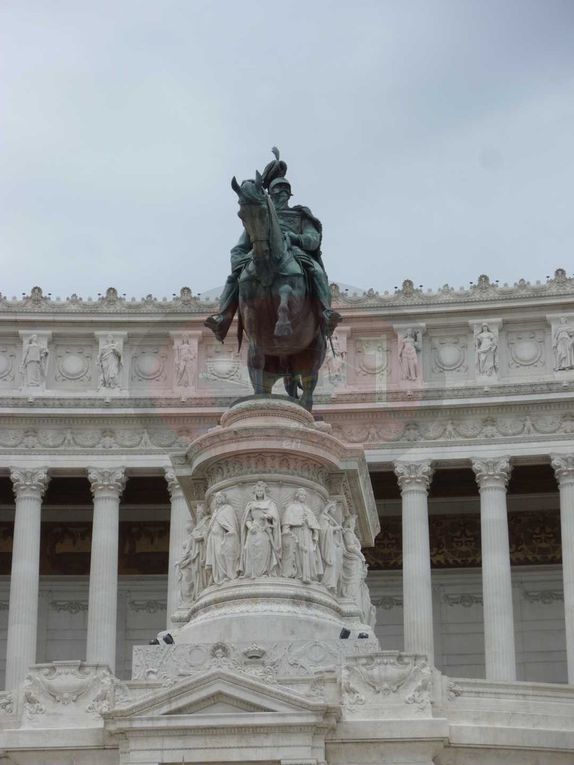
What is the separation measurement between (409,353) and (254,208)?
3181 cm

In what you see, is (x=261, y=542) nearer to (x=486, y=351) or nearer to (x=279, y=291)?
(x=279, y=291)

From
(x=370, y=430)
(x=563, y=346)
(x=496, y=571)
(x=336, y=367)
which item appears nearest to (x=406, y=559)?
(x=496, y=571)

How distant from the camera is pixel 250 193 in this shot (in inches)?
1064

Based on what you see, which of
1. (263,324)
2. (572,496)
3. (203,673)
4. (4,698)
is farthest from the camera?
(572,496)

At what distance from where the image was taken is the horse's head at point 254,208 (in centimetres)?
Result: 2702

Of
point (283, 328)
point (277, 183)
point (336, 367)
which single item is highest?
point (336, 367)

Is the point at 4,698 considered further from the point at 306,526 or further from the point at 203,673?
the point at 306,526

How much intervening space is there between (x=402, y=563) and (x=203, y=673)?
37372 mm

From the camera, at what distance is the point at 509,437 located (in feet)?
187

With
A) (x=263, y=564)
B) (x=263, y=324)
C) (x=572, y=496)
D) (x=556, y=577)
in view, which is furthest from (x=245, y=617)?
(x=556, y=577)

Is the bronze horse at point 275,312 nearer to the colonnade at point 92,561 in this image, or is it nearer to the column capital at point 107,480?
the colonnade at point 92,561

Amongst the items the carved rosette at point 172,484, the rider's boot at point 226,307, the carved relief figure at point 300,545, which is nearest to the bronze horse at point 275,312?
the rider's boot at point 226,307

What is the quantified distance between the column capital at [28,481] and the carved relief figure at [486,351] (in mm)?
14708

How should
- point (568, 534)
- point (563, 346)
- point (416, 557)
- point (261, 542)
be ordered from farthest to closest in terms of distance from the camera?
point (563, 346), point (416, 557), point (568, 534), point (261, 542)
